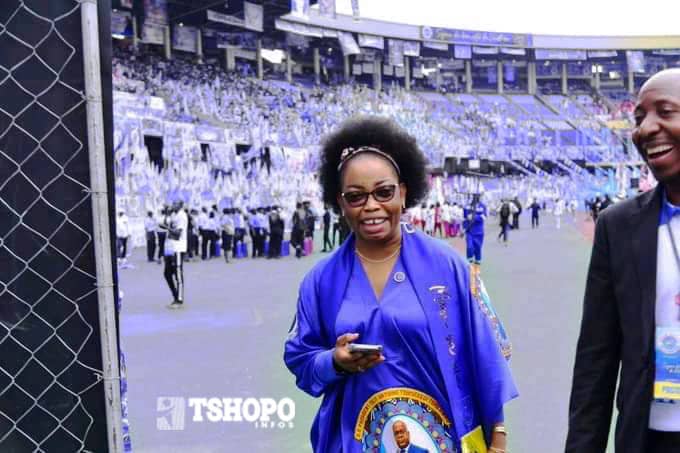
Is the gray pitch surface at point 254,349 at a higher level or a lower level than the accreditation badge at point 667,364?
lower

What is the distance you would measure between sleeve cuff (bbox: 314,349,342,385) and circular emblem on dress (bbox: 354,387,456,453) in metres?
0.13

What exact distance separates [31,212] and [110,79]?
0.35m

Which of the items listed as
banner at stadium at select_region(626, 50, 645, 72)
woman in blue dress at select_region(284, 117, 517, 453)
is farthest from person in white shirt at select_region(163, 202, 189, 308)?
banner at stadium at select_region(626, 50, 645, 72)

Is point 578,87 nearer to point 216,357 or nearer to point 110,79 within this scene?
point 216,357

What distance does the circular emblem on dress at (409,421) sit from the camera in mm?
1956

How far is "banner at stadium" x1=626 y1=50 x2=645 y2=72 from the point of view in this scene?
55.8m

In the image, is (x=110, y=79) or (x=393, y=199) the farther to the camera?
(x=393, y=199)

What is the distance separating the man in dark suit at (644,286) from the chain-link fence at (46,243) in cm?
118

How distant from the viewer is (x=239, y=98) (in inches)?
1357

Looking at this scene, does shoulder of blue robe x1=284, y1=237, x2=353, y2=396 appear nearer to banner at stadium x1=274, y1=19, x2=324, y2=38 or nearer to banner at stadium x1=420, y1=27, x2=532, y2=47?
banner at stadium x1=274, y1=19, x2=324, y2=38

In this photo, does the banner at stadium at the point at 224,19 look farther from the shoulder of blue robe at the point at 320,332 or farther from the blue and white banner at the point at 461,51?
the shoulder of blue robe at the point at 320,332

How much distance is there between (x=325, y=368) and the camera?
195cm

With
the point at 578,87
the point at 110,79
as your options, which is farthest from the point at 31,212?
the point at 578,87

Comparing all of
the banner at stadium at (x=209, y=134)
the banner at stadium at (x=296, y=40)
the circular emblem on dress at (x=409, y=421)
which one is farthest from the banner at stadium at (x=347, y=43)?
the circular emblem on dress at (x=409, y=421)
